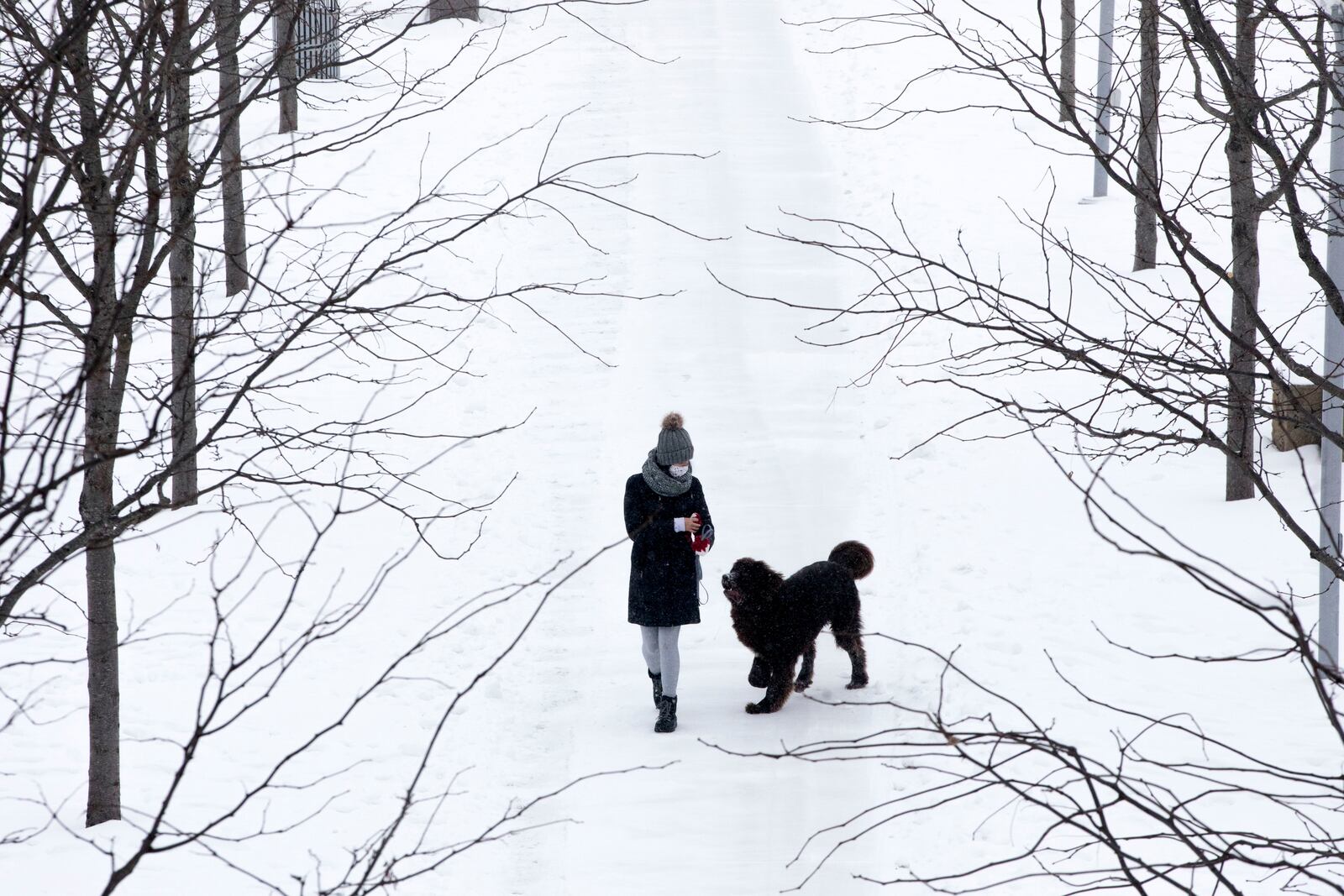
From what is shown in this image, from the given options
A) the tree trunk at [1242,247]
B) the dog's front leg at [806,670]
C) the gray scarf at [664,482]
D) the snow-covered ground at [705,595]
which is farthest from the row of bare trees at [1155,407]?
the gray scarf at [664,482]

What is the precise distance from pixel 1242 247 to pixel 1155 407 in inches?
134

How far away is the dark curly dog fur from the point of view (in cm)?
728

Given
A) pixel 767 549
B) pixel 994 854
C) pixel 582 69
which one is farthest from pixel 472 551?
pixel 582 69

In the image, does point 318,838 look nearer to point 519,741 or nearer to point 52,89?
point 519,741

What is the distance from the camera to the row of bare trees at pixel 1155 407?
9.02 ft

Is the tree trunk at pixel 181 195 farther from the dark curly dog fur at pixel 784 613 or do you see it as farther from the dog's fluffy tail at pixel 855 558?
the dog's fluffy tail at pixel 855 558

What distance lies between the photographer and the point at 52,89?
2.40 metres

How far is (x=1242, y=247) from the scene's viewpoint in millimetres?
7883

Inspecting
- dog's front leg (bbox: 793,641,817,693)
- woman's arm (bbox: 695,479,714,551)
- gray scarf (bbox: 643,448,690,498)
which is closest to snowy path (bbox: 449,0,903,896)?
dog's front leg (bbox: 793,641,817,693)

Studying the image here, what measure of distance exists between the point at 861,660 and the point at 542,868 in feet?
7.91

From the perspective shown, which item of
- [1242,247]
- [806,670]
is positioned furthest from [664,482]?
[1242,247]

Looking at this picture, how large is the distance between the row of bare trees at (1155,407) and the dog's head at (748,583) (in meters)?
1.03

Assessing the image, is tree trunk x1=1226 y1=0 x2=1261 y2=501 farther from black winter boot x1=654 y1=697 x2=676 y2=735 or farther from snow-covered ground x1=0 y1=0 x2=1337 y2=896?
black winter boot x1=654 y1=697 x2=676 y2=735

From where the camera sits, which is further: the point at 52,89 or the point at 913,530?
the point at 913,530
